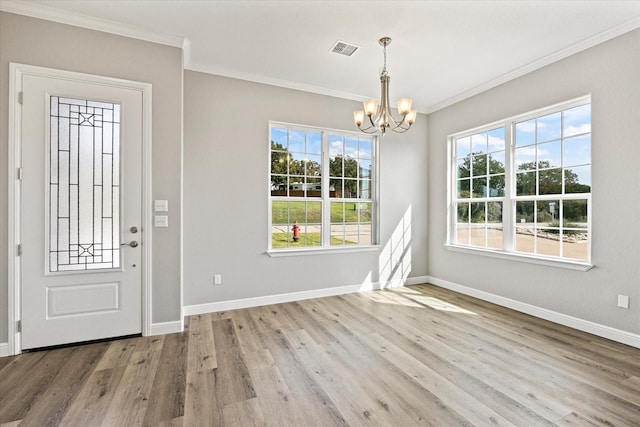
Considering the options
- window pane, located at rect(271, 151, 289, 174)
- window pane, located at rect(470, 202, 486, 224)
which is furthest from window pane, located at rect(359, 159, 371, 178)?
window pane, located at rect(470, 202, 486, 224)

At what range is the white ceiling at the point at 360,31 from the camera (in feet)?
8.68

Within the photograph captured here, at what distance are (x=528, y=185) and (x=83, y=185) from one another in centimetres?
491

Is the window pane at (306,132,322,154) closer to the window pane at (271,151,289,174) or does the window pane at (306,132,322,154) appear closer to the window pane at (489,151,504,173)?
the window pane at (271,151,289,174)

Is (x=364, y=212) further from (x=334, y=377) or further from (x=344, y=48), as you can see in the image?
(x=334, y=377)

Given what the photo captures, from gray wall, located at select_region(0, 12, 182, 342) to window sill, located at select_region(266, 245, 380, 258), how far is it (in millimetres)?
1285

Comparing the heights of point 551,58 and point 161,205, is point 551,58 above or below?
above

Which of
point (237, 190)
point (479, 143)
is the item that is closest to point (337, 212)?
point (237, 190)

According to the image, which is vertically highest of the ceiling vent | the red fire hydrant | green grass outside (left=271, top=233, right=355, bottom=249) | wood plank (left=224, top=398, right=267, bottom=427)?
the ceiling vent

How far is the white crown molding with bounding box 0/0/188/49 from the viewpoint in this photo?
262cm

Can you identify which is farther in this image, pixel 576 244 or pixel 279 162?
pixel 279 162

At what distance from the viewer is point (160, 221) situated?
312cm

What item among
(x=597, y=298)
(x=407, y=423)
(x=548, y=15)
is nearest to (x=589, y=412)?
(x=407, y=423)

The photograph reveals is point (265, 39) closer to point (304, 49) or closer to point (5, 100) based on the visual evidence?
point (304, 49)

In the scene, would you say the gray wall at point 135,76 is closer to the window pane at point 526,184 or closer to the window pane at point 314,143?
the window pane at point 314,143
